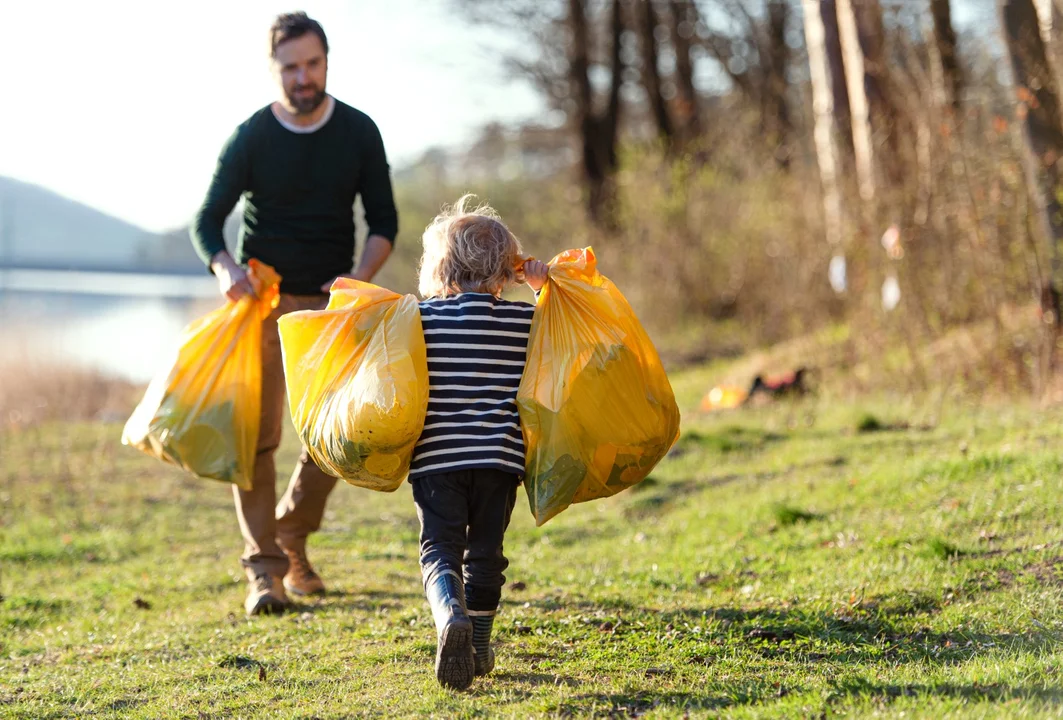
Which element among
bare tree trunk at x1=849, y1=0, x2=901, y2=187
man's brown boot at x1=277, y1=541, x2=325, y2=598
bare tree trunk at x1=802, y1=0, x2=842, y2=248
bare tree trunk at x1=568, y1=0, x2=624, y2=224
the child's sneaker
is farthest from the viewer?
bare tree trunk at x1=568, y1=0, x2=624, y2=224

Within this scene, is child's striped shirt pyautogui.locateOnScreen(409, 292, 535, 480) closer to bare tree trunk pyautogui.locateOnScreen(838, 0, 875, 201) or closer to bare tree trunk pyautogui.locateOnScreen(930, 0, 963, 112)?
bare tree trunk pyautogui.locateOnScreen(930, 0, 963, 112)

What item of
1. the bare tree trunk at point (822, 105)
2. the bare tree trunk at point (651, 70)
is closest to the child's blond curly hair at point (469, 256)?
the bare tree trunk at point (822, 105)

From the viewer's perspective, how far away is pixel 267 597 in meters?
4.90

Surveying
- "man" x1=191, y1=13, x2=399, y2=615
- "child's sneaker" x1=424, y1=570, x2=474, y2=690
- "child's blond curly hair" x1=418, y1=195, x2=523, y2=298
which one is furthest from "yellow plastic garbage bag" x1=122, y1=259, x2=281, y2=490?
"child's sneaker" x1=424, y1=570, x2=474, y2=690

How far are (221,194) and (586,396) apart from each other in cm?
195

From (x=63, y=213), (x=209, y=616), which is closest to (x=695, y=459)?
(x=209, y=616)

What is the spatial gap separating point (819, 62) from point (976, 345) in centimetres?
559

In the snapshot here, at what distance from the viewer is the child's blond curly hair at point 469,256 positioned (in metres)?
3.82

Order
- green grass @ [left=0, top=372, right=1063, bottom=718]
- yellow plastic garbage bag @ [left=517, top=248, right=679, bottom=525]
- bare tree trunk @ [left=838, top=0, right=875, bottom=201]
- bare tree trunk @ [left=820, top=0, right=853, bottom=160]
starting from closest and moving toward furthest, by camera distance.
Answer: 1. green grass @ [left=0, top=372, right=1063, bottom=718]
2. yellow plastic garbage bag @ [left=517, top=248, right=679, bottom=525]
3. bare tree trunk @ [left=838, top=0, right=875, bottom=201]
4. bare tree trunk @ [left=820, top=0, right=853, bottom=160]

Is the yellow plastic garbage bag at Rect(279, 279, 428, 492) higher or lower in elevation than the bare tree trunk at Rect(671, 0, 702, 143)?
lower

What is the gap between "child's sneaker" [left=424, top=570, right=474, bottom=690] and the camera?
3402mm

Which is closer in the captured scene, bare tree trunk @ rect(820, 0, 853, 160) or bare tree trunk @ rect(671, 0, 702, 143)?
bare tree trunk @ rect(820, 0, 853, 160)

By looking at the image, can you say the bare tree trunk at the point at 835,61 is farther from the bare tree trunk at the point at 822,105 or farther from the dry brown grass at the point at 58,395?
the dry brown grass at the point at 58,395

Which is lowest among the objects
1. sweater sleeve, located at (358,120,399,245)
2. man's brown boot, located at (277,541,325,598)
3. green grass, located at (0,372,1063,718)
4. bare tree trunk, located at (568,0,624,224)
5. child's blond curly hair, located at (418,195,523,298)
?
green grass, located at (0,372,1063,718)
